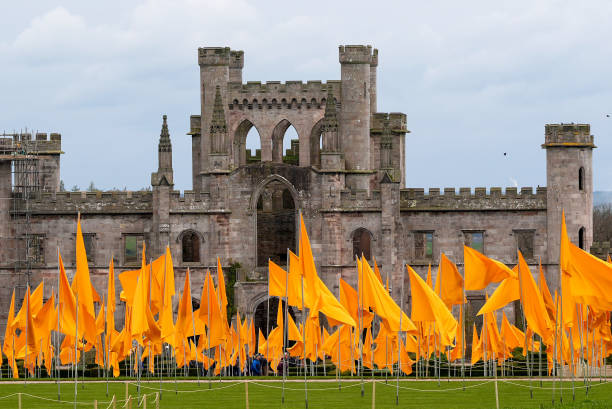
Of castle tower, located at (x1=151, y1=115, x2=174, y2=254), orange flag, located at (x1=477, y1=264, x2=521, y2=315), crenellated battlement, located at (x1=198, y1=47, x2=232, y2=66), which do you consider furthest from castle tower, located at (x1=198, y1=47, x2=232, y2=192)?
orange flag, located at (x1=477, y1=264, x2=521, y2=315)

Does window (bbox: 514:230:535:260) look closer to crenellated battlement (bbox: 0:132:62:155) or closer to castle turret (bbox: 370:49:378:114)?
castle turret (bbox: 370:49:378:114)

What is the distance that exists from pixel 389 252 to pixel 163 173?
13772 mm

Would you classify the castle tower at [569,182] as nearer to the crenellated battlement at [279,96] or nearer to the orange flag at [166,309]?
the crenellated battlement at [279,96]

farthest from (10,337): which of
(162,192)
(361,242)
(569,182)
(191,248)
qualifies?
(569,182)

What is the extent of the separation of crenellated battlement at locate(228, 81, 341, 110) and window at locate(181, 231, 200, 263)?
8131 millimetres

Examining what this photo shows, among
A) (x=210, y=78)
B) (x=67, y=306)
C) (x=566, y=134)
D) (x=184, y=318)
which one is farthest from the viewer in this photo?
(x=210, y=78)

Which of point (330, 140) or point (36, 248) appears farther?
point (36, 248)

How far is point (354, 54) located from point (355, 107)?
311 centimetres

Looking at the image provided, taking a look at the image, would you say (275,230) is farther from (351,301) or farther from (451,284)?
(451,284)

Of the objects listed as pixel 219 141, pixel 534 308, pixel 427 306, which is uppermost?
pixel 219 141

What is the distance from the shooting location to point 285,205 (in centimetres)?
8788

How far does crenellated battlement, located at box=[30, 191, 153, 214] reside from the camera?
85.2 m

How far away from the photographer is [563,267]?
5394cm

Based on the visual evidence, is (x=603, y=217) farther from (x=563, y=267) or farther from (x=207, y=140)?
(x=563, y=267)
